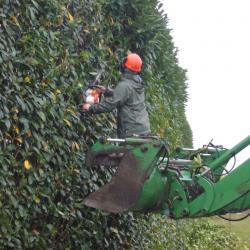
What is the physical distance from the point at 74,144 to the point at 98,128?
0.80m

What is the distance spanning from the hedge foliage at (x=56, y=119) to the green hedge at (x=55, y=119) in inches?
0.4

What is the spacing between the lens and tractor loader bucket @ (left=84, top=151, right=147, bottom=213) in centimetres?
513

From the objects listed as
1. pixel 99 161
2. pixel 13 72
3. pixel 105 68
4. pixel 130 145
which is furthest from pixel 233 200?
pixel 105 68

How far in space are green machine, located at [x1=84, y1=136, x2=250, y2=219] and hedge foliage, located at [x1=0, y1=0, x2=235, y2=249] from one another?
63 cm

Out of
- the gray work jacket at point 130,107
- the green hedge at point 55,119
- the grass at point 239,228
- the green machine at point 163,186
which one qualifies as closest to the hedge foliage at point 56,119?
the green hedge at point 55,119

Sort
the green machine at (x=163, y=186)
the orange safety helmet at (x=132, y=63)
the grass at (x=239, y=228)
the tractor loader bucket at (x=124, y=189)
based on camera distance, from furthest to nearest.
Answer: the grass at (x=239, y=228), the orange safety helmet at (x=132, y=63), the tractor loader bucket at (x=124, y=189), the green machine at (x=163, y=186)

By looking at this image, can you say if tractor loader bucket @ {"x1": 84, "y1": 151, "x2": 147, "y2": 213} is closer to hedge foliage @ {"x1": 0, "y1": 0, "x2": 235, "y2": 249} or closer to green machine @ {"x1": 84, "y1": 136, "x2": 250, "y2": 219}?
green machine @ {"x1": 84, "y1": 136, "x2": 250, "y2": 219}

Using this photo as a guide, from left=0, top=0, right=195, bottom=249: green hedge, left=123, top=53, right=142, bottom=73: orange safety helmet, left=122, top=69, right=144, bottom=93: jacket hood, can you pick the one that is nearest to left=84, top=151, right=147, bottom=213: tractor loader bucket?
left=0, top=0, right=195, bottom=249: green hedge

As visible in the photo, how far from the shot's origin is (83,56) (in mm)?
6449

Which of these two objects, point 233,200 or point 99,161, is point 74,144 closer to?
point 99,161

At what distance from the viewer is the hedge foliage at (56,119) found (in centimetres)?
506

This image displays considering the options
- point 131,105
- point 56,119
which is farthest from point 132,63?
point 56,119

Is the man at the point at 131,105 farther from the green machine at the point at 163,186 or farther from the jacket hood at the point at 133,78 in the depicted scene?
the green machine at the point at 163,186

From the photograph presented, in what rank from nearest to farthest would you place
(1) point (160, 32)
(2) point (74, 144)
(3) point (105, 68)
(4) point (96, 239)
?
1. (2) point (74, 144)
2. (4) point (96, 239)
3. (3) point (105, 68)
4. (1) point (160, 32)
